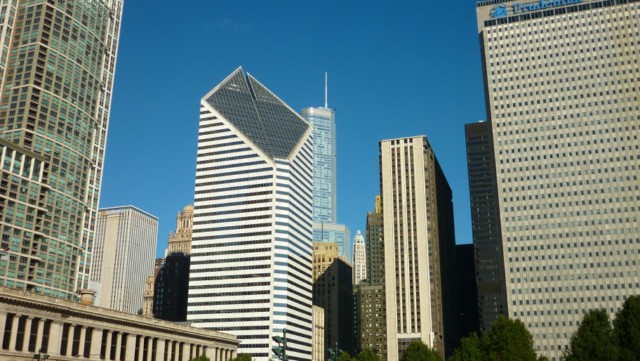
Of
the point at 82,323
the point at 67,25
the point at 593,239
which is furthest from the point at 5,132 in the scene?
the point at 593,239

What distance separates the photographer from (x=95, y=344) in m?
117

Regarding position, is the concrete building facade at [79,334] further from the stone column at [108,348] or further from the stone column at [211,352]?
the stone column at [211,352]

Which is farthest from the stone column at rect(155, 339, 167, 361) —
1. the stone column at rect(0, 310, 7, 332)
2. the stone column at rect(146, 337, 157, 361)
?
the stone column at rect(0, 310, 7, 332)

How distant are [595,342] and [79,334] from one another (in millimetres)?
81168

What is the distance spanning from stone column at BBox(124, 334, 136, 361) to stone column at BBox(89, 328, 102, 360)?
7844mm

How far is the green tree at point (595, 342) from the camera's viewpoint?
281ft

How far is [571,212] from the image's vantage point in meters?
196

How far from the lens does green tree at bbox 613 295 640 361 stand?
82500 millimetres

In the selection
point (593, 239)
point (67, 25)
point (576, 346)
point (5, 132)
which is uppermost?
point (67, 25)

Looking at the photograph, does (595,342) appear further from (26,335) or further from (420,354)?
(26,335)

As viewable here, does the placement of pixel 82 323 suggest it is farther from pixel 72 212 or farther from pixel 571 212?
pixel 571 212

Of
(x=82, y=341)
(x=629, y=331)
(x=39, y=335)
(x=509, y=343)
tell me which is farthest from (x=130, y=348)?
(x=629, y=331)

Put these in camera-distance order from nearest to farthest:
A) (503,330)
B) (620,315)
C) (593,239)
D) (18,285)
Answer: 1. (620,315)
2. (503,330)
3. (18,285)
4. (593,239)

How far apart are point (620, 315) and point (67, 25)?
556 feet
